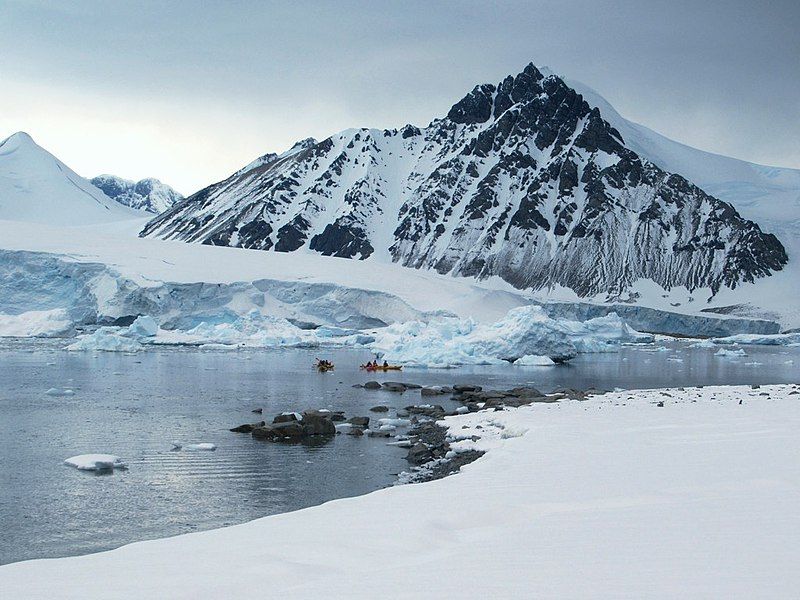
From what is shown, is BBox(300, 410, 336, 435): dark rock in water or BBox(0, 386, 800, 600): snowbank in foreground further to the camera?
BBox(300, 410, 336, 435): dark rock in water

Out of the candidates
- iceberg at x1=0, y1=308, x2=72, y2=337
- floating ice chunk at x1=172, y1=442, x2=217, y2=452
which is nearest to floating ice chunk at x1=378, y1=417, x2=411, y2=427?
floating ice chunk at x1=172, y1=442, x2=217, y2=452

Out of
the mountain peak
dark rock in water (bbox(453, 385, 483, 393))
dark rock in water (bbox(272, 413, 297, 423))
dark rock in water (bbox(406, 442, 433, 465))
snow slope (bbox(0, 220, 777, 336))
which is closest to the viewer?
dark rock in water (bbox(406, 442, 433, 465))

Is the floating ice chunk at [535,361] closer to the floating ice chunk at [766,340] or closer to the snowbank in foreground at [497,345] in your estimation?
the snowbank in foreground at [497,345]

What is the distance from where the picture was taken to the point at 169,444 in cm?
1623

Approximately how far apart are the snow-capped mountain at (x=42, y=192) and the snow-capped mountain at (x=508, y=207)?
913 inches

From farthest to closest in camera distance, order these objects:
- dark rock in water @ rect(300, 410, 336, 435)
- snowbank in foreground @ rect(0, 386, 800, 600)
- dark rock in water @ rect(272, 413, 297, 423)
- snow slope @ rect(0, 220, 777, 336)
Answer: snow slope @ rect(0, 220, 777, 336), dark rock in water @ rect(272, 413, 297, 423), dark rock in water @ rect(300, 410, 336, 435), snowbank in foreground @ rect(0, 386, 800, 600)

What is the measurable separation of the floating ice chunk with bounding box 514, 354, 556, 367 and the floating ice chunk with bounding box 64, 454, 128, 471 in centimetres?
3162

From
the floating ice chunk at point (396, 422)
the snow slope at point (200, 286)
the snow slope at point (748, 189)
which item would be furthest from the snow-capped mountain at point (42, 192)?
the floating ice chunk at point (396, 422)

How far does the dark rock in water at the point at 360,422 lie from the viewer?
19.2 meters

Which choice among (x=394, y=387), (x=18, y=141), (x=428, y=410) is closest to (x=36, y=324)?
(x=394, y=387)

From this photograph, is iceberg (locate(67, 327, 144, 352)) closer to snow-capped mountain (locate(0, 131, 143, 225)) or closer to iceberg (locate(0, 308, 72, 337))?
A: iceberg (locate(0, 308, 72, 337))

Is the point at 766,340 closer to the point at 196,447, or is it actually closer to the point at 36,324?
the point at 36,324

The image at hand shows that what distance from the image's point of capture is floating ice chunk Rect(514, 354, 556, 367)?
4291cm

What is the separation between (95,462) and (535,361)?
106ft
